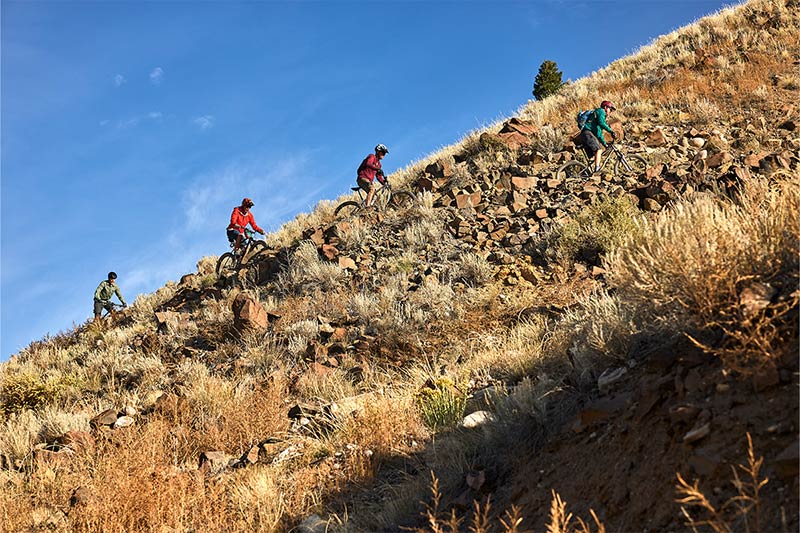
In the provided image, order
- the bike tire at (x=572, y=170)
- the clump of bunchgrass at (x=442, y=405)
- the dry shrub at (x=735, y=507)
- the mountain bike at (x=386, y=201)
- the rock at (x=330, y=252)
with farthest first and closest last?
the mountain bike at (x=386, y=201) < the bike tire at (x=572, y=170) < the rock at (x=330, y=252) < the clump of bunchgrass at (x=442, y=405) < the dry shrub at (x=735, y=507)

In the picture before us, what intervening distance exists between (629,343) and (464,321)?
5.19 m

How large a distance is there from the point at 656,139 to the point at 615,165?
6.29ft

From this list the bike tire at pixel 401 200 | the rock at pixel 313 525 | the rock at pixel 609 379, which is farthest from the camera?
the bike tire at pixel 401 200

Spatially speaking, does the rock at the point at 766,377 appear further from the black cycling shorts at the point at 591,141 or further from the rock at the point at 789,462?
the black cycling shorts at the point at 591,141

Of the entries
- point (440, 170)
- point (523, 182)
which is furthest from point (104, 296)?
point (523, 182)

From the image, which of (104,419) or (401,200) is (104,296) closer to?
(401,200)

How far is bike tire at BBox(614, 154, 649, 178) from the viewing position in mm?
13500

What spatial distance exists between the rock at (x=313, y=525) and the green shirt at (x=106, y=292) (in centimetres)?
1475

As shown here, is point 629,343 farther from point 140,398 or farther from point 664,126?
point 664,126

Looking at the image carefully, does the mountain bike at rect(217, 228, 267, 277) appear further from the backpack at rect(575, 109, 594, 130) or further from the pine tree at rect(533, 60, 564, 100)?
the pine tree at rect(533, 60, 564, 100)

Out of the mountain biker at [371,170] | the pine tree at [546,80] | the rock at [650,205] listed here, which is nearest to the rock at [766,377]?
the rock at [650,205]

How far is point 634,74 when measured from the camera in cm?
2081

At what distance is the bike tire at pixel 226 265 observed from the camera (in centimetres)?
1580

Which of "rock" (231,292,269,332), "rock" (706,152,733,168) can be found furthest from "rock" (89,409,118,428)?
"rock" (706,152,733,168)
